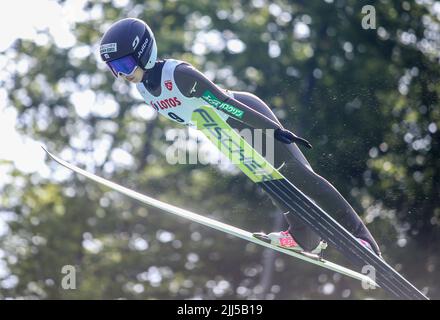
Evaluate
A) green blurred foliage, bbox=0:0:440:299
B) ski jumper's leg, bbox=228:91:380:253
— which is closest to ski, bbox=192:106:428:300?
ski jumper's leg, bbox=228:91:380:253

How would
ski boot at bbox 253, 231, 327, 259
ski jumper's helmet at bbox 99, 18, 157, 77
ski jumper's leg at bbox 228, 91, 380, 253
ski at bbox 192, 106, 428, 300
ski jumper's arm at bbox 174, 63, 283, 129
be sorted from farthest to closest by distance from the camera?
1. ski boot at bbox 253, 231, 327, 259
2. ski jumper's leg at bbox 228, 91, 380, 253
3. ski at bbox 192, 106, 428, 300
4. ski jumper's helmet at bbox 99, 18, 157, 77
5. ski jumper's arm at bbox 174, 63, 283, 129

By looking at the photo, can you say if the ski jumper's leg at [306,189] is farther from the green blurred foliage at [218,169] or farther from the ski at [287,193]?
the green blurred foliage at [218,169]

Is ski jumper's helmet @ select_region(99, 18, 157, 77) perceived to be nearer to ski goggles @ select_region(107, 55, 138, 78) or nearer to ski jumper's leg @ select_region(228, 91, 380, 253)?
ski goggles @ select_region(107, 55, 138, 78)

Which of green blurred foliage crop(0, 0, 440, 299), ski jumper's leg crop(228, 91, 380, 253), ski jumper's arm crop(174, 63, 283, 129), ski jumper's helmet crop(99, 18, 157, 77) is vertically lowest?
ski jumper's leg crop(228, 91, 380, 253)

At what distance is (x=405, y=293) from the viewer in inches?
305

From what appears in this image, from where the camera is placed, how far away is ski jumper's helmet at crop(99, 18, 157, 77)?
23.7 ft

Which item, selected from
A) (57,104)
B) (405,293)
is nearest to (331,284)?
(57,104)

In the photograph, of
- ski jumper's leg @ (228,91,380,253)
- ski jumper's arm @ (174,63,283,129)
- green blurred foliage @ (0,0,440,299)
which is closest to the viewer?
ski jumper's arm @ (174,63,283,129)

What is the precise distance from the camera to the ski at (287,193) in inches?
294

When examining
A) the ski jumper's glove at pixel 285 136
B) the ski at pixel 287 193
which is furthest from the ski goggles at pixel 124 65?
the ski jumper's glove at pixel 285 136

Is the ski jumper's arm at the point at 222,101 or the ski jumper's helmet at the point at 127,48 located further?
the ski jumper's helmet at the point at 127,48

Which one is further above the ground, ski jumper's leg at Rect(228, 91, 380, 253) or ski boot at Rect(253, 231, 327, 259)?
ski jumper's leg at Rect(228, 91, 380, 253)

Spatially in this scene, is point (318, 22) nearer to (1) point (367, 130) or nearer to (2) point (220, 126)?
(1) point (367, 130)

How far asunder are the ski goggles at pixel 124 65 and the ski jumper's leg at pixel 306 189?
99cm
